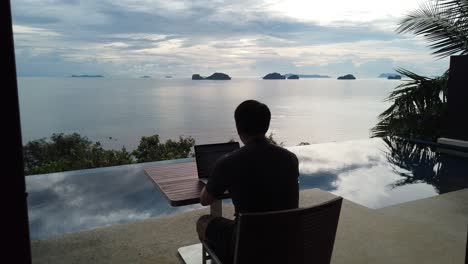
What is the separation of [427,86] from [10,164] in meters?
8.58

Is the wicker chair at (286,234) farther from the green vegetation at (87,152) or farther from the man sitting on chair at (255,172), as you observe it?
the green vegetation at (87,152)

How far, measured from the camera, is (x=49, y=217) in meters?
3.73

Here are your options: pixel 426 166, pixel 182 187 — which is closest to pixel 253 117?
pixel 182 187

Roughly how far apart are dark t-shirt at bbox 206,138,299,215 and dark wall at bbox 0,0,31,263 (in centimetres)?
112

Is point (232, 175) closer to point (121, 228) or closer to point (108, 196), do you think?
point (121, 228)

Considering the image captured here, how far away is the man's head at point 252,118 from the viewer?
1886 millimetres

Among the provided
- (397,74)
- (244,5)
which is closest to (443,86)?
(397,74)

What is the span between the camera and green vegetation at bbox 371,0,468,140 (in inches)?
283

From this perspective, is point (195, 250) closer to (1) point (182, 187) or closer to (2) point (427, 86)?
(1) point (182, 187)

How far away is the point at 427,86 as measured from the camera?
791 cm

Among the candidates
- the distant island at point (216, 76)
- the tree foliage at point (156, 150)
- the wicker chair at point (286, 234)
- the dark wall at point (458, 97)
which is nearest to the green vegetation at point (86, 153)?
the tree foliage at point (156, 150)

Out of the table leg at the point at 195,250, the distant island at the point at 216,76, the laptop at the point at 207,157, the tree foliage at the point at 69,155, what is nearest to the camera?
the laptop at the point at 207,157

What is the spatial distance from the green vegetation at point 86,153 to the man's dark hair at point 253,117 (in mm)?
6372

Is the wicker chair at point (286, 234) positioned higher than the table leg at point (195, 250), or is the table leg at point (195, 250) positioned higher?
the wicker chair at point (286, 234)
